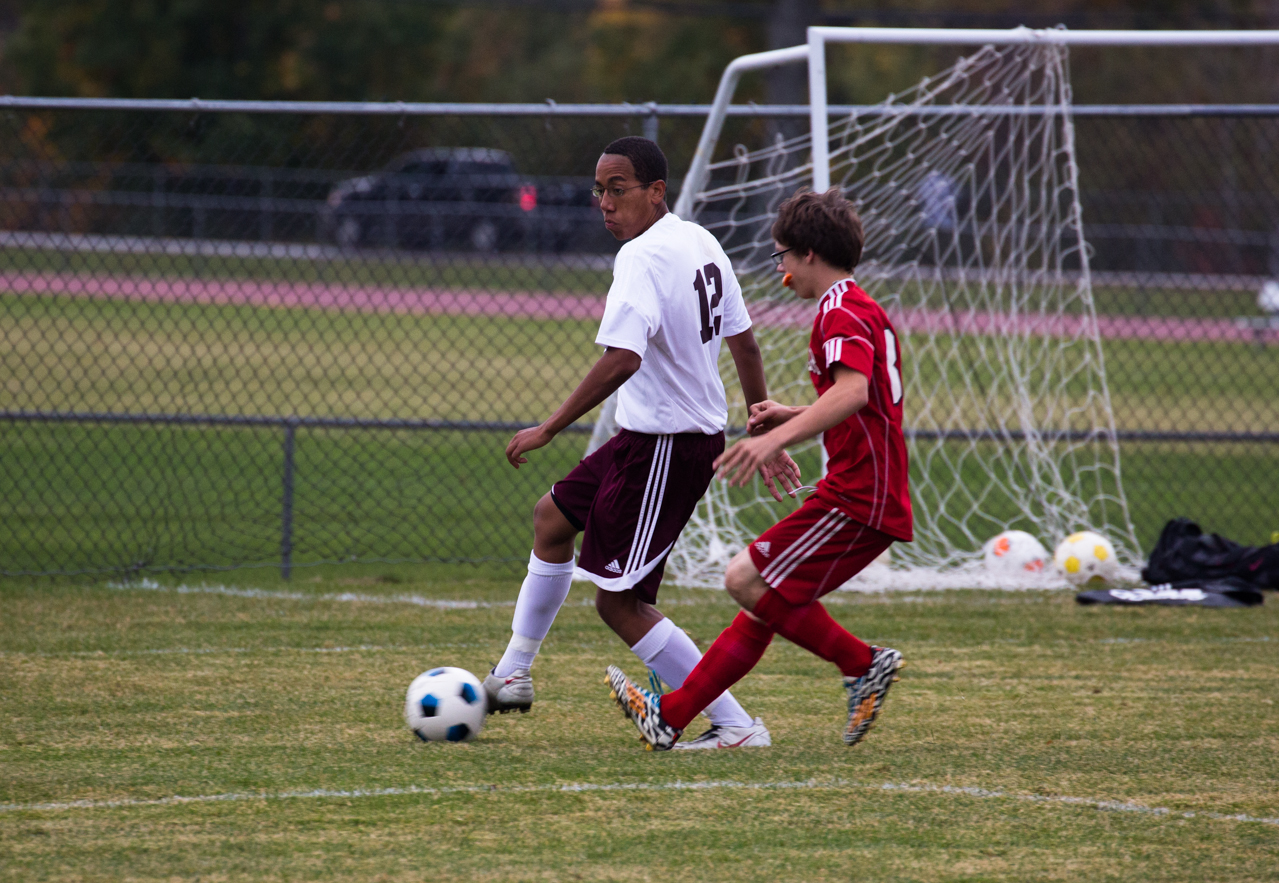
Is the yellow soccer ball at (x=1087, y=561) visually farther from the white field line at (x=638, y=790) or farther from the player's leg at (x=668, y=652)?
the white field line at (x=638, y=790)

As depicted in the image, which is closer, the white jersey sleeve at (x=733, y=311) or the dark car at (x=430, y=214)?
the white jersey sleeve at (x=733, y=311)

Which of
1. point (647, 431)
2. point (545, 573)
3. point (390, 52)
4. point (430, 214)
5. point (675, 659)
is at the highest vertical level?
point (390, 52)

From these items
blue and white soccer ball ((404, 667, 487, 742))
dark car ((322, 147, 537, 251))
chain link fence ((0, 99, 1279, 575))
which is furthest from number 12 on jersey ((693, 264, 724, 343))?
dark car ((322, 147, 537, 251))

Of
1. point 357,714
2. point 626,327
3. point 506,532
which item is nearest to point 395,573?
point 506,532

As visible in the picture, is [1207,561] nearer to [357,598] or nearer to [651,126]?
[651,126]

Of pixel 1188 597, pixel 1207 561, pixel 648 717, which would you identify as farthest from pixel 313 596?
pixel 1207 561

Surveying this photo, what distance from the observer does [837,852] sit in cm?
344

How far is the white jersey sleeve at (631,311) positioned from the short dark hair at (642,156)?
0.30 metres

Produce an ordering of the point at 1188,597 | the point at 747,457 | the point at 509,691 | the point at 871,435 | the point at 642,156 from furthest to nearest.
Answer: the point at 1188,597 → the point at 509,691 → the point at 642,156 → the point at 871,435 → the point at 747,457

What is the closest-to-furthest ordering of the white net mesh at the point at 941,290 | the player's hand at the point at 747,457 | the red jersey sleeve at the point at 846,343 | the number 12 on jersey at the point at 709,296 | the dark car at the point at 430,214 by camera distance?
the player's hand at the point at 747,457 < the red jersey sleeve at the point at 846,343 < the number 12 on jersey at the point at 709,296 < the white net mesh at the point at 941,290 < the dark car at the point at 430,214

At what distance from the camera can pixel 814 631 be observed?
164 inches

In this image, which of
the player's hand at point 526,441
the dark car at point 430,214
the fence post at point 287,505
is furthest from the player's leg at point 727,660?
the dark car at point 430,214

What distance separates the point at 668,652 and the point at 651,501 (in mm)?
508

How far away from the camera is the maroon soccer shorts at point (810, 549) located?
4.09 m
